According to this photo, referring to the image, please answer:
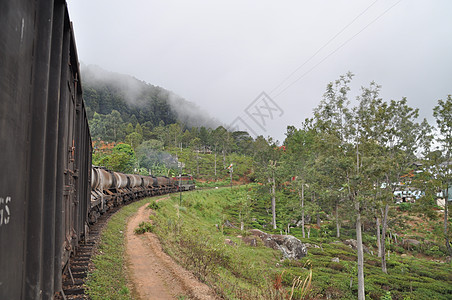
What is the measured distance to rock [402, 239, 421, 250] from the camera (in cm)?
3534

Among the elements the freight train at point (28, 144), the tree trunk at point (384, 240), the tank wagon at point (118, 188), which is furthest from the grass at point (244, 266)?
the freight train at point (28, 144)

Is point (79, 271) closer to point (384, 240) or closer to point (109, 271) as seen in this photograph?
point (109, 271)

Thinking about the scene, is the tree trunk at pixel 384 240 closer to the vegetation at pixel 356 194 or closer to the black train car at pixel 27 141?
the vegetation at pixel 356 194

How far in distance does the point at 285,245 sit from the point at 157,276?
19.1 meters

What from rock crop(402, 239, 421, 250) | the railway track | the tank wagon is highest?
the tank wagon

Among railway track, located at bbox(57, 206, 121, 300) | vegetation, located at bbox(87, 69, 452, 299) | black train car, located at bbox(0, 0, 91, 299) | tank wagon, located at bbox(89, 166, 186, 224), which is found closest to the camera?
black train car, located at bbox(0, 0, 91, 299)

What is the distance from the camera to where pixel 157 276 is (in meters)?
7.86

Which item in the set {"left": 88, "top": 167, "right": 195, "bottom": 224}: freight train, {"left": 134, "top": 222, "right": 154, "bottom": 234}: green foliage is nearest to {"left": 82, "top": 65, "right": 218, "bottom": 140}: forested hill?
{"left": 88, "top": 167, "right": 195, "bottom": 224}: freight train

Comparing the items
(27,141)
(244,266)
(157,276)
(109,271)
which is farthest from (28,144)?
(244,266)

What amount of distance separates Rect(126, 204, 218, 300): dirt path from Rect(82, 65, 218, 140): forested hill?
123864mm

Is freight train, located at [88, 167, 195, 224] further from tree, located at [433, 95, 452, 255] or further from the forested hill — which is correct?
the forested hill

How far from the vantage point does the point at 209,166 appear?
75.9 meters

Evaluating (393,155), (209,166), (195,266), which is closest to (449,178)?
(393,155)

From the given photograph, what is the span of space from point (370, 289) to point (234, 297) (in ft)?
56.0
